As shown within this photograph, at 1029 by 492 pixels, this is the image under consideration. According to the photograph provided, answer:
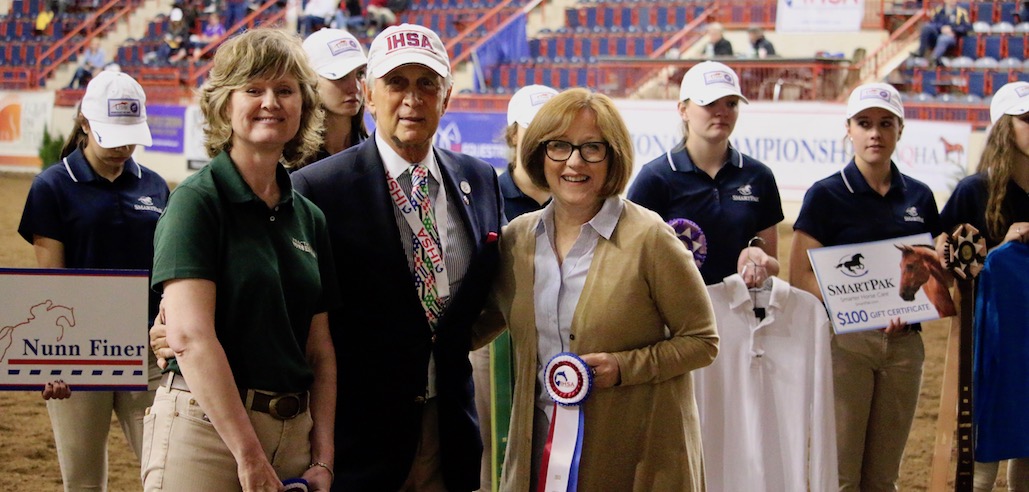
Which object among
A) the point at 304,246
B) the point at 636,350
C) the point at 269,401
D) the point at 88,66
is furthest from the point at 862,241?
the point at 88,66

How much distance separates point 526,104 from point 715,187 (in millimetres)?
852

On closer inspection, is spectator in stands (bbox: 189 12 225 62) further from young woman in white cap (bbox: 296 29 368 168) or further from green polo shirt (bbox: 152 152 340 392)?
green polo shirt (bbox: 152 152 340 392)

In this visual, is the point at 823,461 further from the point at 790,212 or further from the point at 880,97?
the point at 790,212

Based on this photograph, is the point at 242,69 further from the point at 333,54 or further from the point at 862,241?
the point at 862,241

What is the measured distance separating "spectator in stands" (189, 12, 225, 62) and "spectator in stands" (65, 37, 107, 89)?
1.90 m

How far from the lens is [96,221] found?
373 cm

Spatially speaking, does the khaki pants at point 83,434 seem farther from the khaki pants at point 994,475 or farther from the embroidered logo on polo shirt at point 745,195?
the khaki pants at point 994,475

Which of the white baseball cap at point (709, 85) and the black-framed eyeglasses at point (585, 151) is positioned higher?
the white baseball cap at point (709, 85)

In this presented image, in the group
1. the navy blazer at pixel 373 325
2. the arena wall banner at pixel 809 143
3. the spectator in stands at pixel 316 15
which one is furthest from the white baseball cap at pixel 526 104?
the spectator in stands at pixel 316 15

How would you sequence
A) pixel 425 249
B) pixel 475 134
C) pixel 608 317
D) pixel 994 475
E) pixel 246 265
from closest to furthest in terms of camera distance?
pixel 246 265 < pixel 608 317 < pixel 425 249 < pixel 994 475 < pixel 475 134

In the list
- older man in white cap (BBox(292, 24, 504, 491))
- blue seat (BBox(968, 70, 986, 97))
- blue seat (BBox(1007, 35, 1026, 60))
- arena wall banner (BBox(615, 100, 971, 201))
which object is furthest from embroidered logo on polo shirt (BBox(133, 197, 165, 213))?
blue seat (BBox(1007, 35, 1026, 60))

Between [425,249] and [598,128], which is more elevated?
[598,128]

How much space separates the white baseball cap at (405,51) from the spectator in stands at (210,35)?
806 inches

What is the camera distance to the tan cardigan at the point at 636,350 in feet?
8.57
